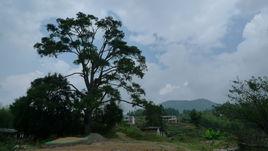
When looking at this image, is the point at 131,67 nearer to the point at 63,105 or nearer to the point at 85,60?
the point at 85,60

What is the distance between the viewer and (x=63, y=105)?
145 feet

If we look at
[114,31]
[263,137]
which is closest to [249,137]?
[263,137]

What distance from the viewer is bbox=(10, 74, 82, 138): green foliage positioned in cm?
4272

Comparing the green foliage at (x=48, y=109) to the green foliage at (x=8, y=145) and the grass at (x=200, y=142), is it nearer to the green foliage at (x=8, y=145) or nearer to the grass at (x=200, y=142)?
the grass at (x=200, y=142)

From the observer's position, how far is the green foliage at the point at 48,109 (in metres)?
42.7

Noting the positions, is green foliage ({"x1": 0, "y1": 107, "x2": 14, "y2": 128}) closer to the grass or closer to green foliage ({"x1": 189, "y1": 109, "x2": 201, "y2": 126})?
the grass

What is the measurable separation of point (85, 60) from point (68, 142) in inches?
583

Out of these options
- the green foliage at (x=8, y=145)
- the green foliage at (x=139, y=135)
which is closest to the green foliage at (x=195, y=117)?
the green foliage at (x=139, y=135)

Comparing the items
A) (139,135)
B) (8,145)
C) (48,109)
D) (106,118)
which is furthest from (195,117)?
(8,145)

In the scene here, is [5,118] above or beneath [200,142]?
above

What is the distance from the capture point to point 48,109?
4303 cm

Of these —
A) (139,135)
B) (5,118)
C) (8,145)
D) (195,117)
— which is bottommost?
(8,145)

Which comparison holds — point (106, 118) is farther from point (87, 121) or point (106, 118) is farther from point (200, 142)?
point (200, 142)

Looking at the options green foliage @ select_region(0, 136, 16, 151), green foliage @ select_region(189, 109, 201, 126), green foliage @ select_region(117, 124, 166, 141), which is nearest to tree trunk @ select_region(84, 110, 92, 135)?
green foliage @ select_region(117, 124, 166, 141)
